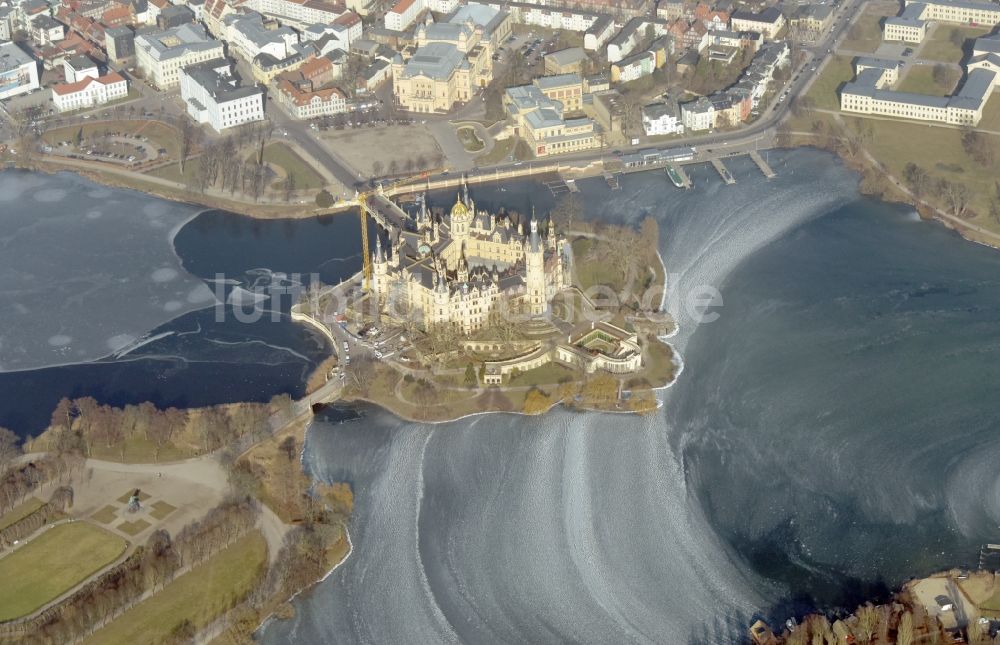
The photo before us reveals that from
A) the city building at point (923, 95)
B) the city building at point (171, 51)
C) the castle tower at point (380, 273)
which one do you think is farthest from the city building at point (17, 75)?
the city building at point (923, 95)

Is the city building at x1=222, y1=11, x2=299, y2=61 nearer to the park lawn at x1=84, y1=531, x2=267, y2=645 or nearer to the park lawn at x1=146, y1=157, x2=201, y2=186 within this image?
the park lawn at x1=146, y1=157, x2=201, y2=186

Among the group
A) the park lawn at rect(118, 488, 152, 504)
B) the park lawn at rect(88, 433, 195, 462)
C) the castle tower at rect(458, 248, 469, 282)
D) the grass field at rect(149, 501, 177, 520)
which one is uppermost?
the castle tower at rect(458, 248, 469, 282)

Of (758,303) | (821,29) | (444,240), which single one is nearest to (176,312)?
(444,240)

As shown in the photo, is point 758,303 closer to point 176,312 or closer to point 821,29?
point 176,312

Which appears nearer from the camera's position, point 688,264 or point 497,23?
point 688,264

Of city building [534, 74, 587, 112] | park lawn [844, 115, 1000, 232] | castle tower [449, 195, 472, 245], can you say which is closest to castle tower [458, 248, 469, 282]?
castle tower [449, 195, 472, 245]

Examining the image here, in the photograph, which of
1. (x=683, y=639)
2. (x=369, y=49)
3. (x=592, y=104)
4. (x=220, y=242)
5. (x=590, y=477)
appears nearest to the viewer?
(x=683, y=639)

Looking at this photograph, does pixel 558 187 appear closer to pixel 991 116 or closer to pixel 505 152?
pixel 505 152

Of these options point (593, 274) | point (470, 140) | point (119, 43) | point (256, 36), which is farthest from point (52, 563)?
point (119, 43)

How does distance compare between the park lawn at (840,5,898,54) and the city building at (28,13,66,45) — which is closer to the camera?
the park lawn at (840,5,898,54)
